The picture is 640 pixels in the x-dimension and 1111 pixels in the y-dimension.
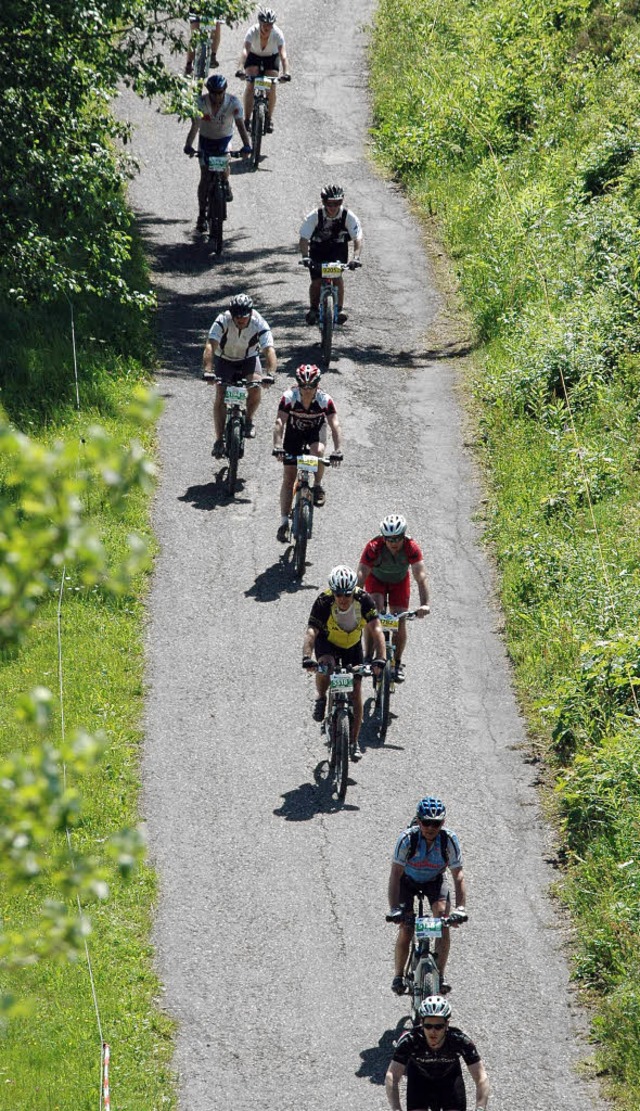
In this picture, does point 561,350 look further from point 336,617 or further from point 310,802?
point 310,802

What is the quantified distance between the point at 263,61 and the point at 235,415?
11.6 m

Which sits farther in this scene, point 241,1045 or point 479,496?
point 479,496

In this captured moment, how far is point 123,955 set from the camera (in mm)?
12789

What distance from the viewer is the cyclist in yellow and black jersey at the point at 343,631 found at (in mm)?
14297

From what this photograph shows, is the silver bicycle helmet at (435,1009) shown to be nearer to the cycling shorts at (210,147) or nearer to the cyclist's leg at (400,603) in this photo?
the cyclist's leg at (400,603)

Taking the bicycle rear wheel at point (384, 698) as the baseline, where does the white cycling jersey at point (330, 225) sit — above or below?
above

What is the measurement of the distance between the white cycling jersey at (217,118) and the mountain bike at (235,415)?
21.7 ft

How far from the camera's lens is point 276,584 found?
59.0 ft

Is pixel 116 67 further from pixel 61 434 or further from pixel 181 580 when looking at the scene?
pixel 181 580

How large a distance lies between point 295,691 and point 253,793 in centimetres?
174

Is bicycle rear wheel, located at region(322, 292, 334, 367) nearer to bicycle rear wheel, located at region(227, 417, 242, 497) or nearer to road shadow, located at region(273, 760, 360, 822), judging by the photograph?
bicycle rear wheel, located at region(227, 417, 242, 497)

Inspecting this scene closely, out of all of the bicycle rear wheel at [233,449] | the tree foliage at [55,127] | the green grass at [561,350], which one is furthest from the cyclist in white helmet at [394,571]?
the tree foliage at [55,127]

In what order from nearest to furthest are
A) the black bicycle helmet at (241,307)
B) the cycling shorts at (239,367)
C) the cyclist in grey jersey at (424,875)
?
1. the cyclist in grey jersey at (424,875)
2. the black bicycle helmet at (241,307)
3. the cycling shorts at (239,367)

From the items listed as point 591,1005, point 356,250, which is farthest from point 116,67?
point 591,1005
